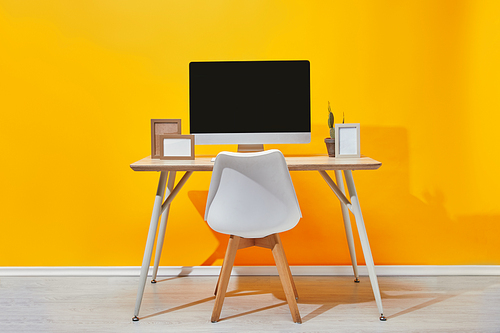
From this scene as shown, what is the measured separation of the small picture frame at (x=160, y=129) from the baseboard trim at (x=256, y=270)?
81 cm

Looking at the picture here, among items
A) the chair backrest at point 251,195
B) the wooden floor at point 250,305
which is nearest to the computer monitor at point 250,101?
the chair backrest at point 251,195

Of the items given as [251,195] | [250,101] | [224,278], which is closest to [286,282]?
[224,278]

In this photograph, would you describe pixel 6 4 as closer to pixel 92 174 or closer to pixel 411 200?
pixel 92 174

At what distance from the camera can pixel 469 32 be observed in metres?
2.36

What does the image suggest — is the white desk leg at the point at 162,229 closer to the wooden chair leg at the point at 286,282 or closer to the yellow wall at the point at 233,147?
the yellow wall at the point at 233,147

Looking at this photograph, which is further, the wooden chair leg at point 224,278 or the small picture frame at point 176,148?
the small picture frame at point 176,148

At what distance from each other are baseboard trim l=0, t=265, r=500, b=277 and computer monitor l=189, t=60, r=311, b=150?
0.84 meters

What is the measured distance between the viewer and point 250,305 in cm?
204

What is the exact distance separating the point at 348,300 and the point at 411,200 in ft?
2.49

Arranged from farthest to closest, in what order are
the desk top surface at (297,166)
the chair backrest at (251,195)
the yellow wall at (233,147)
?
the yellow wall at (233,147) < the desk top surface at (297,166) < the chair backrest at (251,195)

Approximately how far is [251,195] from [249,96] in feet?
2.20

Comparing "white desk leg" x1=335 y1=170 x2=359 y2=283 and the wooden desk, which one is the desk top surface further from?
"white desk leg" x1=335 y1=170 x2=359 y2=283

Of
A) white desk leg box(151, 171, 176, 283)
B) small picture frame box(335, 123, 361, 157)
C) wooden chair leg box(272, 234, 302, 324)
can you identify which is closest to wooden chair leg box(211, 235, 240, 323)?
wooden chair leg box(272, 234, 302, 324)

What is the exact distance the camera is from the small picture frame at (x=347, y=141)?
6.61ft
